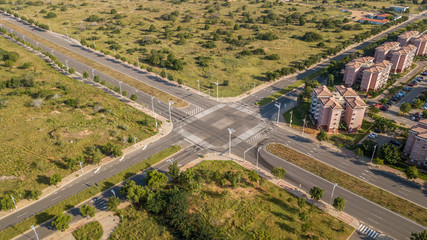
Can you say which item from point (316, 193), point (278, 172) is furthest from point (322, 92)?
point (316, 193)

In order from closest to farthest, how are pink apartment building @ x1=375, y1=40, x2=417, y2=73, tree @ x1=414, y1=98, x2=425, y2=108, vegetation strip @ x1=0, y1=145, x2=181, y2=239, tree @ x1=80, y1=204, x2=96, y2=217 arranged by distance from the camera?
vegetation strip @ x1=0, y1=145, x2=181, y2=239 < tree @ x1=80, y1=204, x2=96, y2=217 < tree @ x1=414, y1=98, x2=425, y2=108 < pink apartment building @ x1=375, y1=40, x2=417, y2=73

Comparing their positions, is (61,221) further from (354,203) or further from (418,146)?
(418,146)

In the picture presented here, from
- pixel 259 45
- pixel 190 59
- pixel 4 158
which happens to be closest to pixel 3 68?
pixel 4 158

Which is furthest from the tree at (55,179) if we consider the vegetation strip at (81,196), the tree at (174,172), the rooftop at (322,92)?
the rooftop at (322,92)

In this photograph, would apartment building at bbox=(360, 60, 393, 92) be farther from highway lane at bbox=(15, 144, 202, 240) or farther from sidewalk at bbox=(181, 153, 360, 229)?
highway lane at bbox=(15, 144, 202, 240)

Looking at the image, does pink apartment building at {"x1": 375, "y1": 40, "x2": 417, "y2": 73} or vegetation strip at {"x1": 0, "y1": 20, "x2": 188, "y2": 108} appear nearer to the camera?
vegetation strip at {"x1": 0, "y1": 20, "x2": 188, "y2": 108}

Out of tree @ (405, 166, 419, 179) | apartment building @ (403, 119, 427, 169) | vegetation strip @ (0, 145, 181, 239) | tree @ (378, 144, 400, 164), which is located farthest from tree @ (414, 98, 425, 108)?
vegetation strip @ (0, 145, 181, 239)
